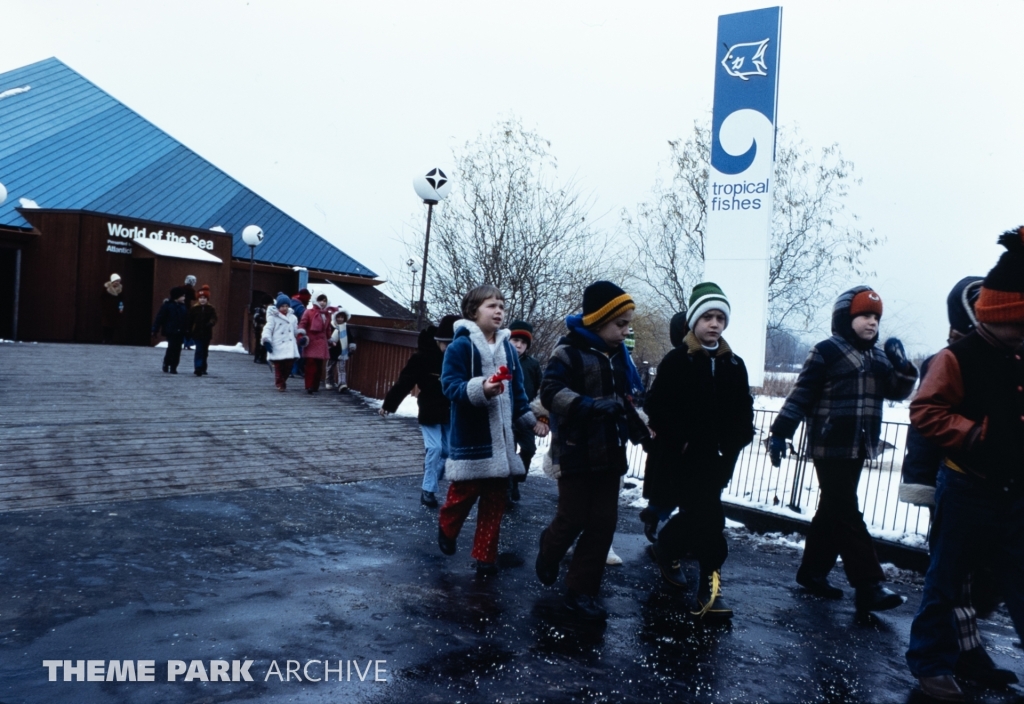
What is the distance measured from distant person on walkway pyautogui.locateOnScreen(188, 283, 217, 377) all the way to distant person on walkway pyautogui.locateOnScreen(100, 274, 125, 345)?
8808 mm

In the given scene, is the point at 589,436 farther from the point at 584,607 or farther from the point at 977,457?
the point at 977,457

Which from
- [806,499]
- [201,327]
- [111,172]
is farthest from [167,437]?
[111,172]

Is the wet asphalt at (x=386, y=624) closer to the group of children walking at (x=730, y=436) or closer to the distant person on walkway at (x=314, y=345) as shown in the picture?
the group of children walking at (x=730, y=436)

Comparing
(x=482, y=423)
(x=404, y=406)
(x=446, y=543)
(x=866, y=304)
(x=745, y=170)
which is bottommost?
(x=446, y=543)

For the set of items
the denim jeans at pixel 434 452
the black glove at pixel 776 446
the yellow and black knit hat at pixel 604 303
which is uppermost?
the yellow and black knit hat at pixel 604 303

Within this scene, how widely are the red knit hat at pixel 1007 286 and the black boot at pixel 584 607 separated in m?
2.35

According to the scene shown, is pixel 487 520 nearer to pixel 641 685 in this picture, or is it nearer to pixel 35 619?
pixel 641 685

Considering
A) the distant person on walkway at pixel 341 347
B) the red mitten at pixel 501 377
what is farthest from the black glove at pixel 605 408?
the distant person on walkway at pixel 341 347

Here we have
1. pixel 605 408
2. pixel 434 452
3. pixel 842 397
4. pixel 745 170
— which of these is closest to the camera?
pixel 605 408

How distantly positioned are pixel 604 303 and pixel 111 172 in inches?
1199

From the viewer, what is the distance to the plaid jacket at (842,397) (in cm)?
508

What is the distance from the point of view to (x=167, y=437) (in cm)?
954

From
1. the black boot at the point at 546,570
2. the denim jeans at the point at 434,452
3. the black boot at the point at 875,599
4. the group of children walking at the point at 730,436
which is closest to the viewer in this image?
the group of children walking at the point at 730,436

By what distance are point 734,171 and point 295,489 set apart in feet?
20.9
